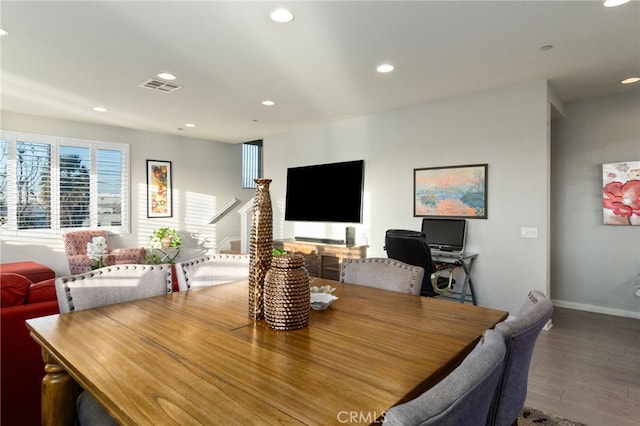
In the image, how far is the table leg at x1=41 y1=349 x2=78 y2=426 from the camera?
4.05 ft

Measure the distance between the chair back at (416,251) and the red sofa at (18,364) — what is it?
8.90 ft

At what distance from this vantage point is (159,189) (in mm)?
6676

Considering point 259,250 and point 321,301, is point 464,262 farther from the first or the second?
point 259,250

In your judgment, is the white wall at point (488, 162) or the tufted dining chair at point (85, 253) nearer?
the white wall at point (488, 162)

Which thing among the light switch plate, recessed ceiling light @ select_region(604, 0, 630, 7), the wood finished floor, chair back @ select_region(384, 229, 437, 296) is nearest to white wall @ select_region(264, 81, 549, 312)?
the light switch plate

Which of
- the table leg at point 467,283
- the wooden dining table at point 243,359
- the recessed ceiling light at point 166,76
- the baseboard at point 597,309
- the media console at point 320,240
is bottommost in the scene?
the baseboard at point 597,309

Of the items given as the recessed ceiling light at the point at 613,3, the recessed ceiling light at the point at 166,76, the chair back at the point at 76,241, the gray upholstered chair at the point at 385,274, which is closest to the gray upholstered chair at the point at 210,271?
the gray upholstered chair at the point at 385,274

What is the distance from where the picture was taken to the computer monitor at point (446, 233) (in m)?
4.20

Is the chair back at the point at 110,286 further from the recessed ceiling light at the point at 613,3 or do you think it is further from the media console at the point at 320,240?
the media console at the point at 320,240

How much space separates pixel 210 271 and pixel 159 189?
5.15 m

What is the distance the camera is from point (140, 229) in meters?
6.41

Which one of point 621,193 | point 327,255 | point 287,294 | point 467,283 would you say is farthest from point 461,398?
point 621,193

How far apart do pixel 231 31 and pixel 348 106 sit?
2280 mm

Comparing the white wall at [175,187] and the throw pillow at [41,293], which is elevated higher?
the white wall at [175,187]
